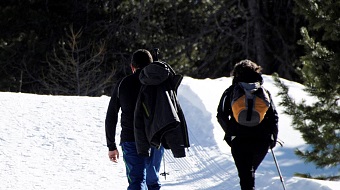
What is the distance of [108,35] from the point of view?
76.2 ft

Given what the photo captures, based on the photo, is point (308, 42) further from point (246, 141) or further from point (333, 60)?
point (246, 141)

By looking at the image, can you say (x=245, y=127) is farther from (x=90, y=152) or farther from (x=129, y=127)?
(x=90, y=152)

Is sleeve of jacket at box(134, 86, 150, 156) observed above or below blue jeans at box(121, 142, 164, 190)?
above

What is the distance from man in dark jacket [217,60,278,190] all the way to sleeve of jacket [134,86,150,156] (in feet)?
2.30

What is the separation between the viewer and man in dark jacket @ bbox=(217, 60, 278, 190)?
6.71m

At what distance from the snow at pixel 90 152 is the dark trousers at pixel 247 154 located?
162 centimetres

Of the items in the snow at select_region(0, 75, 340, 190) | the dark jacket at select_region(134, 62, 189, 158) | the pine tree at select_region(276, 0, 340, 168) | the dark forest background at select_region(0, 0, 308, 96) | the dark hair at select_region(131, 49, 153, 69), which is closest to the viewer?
the dark jacket at select_region(134, 62, 189, 158)

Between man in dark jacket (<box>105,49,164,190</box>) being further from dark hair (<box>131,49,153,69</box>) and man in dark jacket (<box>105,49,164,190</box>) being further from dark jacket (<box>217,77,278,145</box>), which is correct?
dark jacket (<box>217,77,278,145</box>)

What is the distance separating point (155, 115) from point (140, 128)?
0.16 m

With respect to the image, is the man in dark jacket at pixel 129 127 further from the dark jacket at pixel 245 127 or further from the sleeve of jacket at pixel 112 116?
the dark jacket at pixel 245 127

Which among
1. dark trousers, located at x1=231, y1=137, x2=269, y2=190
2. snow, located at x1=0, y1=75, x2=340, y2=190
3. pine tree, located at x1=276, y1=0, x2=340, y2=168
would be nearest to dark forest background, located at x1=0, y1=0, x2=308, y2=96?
snow, located at x1=0, y1=75, x2=340, y2=190

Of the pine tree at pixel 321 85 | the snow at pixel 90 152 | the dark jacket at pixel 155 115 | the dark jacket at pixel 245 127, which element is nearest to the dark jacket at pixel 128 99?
the dark jacket at pixel 155 115

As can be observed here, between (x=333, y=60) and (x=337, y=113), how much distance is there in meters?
0.99

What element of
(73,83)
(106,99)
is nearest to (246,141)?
(106,99)
